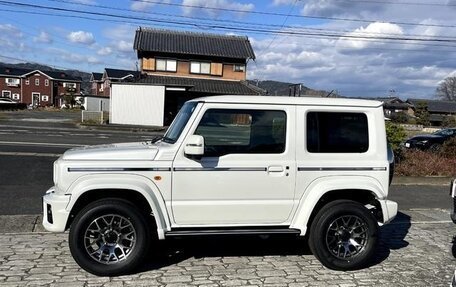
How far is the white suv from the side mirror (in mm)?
11

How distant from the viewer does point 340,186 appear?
5.20m

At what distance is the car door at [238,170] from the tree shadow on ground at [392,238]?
164 cm

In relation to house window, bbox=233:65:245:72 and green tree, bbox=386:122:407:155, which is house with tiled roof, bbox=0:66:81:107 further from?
green tree, bbox=386:122:407:155

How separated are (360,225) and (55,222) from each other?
3405mm

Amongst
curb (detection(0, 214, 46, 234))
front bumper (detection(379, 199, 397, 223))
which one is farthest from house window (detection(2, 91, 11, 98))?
front bumper (detection(379, 199, 397, 223))

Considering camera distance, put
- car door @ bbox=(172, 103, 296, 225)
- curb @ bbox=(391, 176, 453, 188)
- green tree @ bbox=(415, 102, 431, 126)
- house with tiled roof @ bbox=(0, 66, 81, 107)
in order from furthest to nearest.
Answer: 1. house with tiled roof @ bbox=(0, 66, 81, 107)
2. green tree @ bbox=(415, 102, 431, 126)
3. curb @ bbox=(391, 176, 453, 188)
4. car door @ bbox=(172, 103, 296, 225)

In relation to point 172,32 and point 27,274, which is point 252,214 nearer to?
point 27,274

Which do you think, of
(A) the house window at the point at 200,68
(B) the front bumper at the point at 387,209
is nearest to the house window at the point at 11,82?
(A) the house window at the point at 200,68

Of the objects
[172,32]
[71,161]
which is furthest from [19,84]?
[71,161]

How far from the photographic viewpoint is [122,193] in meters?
4.98

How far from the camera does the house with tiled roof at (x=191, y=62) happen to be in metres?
39.4

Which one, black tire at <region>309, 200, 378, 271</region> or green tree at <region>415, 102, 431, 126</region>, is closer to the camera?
black tire at <region>309, 200, 378, 271</region>

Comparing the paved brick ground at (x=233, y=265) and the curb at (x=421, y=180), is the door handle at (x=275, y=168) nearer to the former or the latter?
the paved brick ground at (x=233, y=265)

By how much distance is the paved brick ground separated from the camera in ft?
15.5
